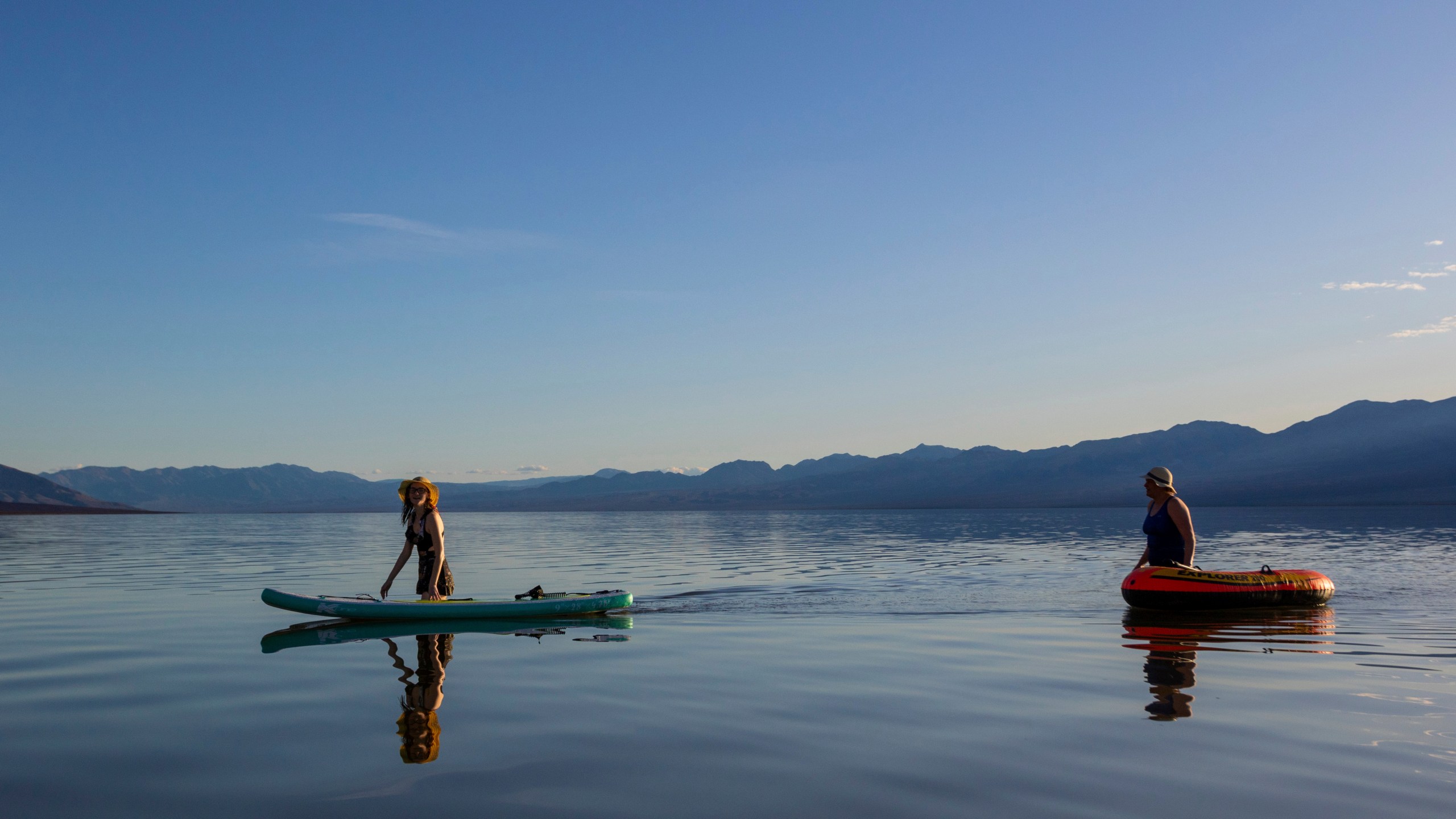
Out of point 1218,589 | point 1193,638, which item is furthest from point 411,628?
point 1218,589

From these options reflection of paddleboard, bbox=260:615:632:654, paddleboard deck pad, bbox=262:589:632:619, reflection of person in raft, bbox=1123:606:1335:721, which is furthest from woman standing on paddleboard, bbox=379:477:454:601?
reflection of person in raft, bbox=1123:606:1335:721

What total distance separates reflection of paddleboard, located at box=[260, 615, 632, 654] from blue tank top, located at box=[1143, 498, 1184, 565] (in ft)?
35.9

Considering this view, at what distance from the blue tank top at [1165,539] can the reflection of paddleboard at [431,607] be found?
1146cm

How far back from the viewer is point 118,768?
25.2 ft

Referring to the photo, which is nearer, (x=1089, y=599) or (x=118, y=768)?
(x=118, y=768)

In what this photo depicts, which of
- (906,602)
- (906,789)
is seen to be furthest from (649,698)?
(906,602)

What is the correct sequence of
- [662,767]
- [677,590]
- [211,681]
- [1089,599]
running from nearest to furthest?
[662,767], [211,681], [1089,599], [677,590]

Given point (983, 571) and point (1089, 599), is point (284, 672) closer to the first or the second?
point (1089, 599)

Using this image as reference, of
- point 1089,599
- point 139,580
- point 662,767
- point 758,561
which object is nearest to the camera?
point 662,767

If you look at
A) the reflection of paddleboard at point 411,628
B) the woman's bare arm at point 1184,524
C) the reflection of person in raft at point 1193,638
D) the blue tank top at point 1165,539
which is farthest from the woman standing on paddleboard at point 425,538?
the woman's bare arm at point 1184,524

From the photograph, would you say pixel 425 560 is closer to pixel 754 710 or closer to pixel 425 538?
pixel 425 538

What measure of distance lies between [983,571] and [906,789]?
2586 cm

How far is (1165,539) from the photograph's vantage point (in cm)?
1884

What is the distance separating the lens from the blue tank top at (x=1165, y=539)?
737 inches
